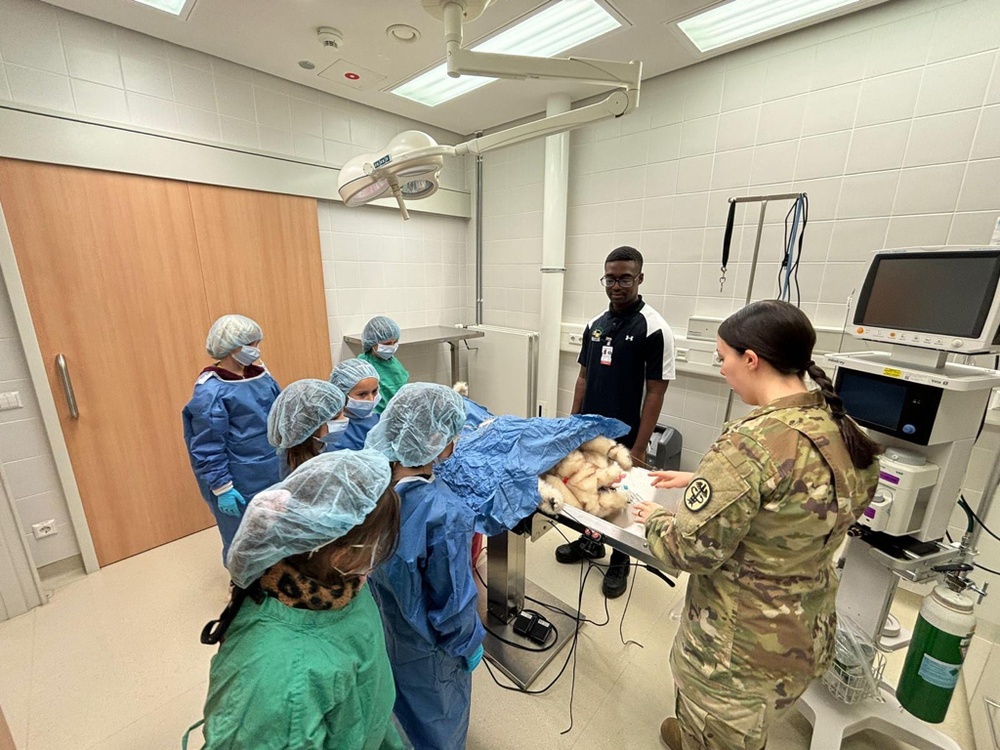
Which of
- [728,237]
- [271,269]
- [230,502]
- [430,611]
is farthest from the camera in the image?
[271,269]

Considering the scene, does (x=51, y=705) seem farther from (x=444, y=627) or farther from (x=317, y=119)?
(x=317, y=119)

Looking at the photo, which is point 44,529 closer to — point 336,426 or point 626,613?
point 336,426

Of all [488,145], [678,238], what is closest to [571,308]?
[678,238]

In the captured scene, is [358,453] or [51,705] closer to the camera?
[358,453]

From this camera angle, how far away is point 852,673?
139 centimetres

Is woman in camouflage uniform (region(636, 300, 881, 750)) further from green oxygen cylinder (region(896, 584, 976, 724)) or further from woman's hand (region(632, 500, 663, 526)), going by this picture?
green oxygen cylinder (region(896, 584, 976, 724))

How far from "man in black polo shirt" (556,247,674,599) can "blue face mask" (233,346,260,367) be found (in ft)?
5.46

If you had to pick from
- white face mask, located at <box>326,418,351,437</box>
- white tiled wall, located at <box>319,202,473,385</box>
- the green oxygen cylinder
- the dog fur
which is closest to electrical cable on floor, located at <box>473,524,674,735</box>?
the dog fur

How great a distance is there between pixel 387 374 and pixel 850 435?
6.70ft

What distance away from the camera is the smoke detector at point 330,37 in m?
2.10

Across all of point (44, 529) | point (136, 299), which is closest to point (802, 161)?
point (136, 299)

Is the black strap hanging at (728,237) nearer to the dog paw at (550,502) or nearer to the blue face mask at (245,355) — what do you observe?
the dog paw at (550,502)

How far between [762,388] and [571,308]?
2.37 meters

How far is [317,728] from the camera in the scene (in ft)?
2.18
